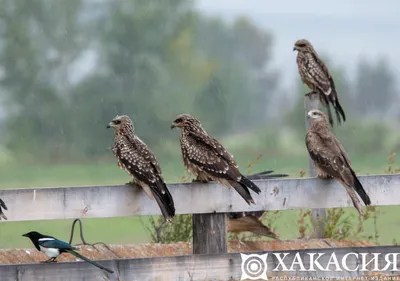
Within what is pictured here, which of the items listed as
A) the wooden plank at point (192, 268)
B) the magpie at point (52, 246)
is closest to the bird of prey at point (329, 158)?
the wooden plank at point (192, 268)

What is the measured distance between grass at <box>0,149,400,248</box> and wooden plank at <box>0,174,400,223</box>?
27.2 ft

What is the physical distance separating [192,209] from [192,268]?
54cm

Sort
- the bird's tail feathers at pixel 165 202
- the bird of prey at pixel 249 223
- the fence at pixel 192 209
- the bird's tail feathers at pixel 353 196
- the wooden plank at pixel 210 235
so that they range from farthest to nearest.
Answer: the bird of prey at pixel 249 223 → the bird's tail feathers at pixel 353 196 → the wooden plank at pixel 210 235 → the bird's tail feathers at pixel 165 202 → the fence at pixel 192 209

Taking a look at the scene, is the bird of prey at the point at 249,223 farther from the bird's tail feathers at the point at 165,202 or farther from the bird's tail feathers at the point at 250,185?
the bird's tail feathers at the point at 165,202

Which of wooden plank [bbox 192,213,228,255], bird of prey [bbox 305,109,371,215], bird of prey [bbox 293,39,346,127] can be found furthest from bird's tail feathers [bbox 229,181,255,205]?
bird of prey [bbox 293,39,346,127]

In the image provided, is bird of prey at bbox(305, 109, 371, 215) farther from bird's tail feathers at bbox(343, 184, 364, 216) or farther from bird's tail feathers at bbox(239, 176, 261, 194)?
bird's tail feathers at bbox(239, 176, 261, 194)

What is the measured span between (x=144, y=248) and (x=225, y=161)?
1755mm

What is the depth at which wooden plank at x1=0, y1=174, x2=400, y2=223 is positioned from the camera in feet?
24.1

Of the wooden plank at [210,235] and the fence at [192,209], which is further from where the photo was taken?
the wooden plank at [210,235]

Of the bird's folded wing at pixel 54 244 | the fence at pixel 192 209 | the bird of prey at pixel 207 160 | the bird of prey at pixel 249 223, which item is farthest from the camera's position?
the bird of prey at pixel 249 223

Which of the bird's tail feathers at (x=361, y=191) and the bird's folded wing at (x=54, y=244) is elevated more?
the bird's tail feathers at (x=361, y=191)

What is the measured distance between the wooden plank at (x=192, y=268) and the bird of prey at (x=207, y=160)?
50 cm

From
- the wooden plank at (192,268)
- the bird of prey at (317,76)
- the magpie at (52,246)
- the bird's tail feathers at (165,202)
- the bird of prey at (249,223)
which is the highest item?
the bird of prey at (317,76)

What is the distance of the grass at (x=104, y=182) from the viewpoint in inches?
691
